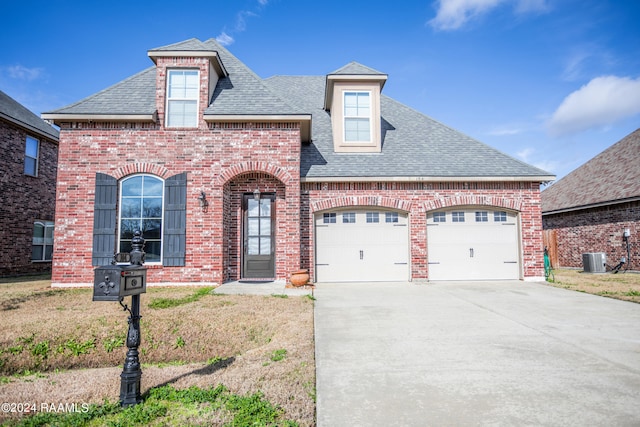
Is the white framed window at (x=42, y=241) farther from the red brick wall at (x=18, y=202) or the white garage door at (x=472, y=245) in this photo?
the white garage door at (x=472, y=245)

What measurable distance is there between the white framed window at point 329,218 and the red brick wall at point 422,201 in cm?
34

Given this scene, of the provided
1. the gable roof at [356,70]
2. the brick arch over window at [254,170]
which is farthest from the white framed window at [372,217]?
the gable roof at [356,70]

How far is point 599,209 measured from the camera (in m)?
15.6

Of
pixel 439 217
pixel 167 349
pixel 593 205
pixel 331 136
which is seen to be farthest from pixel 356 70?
pixel 593 205

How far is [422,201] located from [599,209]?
9.54 metres

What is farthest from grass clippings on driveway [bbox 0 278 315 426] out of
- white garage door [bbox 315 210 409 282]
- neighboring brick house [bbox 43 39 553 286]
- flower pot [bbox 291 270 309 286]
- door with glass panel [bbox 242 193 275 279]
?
white garage door [bbox 315 210 409 282]

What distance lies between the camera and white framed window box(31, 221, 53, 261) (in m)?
14.5

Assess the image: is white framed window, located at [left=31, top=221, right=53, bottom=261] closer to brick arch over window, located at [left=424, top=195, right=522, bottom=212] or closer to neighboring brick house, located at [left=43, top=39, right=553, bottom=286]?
neighboring brick house, located at [left=43, top=39, right=553, bottom=286]

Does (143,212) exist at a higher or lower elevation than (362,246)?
higher

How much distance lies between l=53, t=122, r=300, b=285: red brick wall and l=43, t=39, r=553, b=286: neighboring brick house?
28mm

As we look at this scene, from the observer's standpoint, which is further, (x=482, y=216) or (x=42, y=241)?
(x=42, y=241)

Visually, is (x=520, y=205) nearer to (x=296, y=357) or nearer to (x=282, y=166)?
(x=282, y=166)

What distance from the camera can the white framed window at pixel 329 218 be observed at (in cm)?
1131

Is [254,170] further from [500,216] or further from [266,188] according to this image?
[500,216]
